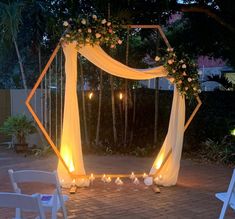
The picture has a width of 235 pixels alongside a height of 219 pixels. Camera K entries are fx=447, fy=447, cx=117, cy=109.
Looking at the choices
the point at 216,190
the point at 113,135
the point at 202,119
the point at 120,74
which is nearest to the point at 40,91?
the point at 113,135

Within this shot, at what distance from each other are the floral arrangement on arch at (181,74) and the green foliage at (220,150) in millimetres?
2961

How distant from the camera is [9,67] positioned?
17.8m

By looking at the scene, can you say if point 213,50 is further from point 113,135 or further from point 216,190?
point 216,190

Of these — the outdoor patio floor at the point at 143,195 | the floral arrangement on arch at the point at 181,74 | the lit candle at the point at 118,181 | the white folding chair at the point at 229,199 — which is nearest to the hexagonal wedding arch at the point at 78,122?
the floral arrangement on arch at the point at 181,74

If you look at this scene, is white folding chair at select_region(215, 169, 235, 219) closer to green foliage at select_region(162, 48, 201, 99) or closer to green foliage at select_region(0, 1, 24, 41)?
green foliage at select_region(162, 48, 201, 99)

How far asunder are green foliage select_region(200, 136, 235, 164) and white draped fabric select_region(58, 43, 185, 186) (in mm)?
2763

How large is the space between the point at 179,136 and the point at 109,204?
6.05ft

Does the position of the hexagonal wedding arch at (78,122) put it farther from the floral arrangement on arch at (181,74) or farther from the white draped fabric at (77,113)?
the floral arrangement on arch at (181,74)

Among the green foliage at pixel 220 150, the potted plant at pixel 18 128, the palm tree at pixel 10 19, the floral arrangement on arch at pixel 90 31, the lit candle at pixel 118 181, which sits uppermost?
the palm tree at pixel 10 19

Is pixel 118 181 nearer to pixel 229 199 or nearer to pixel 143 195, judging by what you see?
pixel 143 195

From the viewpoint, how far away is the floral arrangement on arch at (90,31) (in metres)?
6.86

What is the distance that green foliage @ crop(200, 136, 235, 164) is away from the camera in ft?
31.9

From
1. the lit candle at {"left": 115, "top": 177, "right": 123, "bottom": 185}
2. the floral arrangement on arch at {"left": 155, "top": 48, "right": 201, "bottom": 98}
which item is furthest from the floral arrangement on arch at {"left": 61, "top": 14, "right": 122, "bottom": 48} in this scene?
the lit candle at {"left": 115, "top": 177, "right": 123, "bottom": 185}

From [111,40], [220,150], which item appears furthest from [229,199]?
[220,150]
